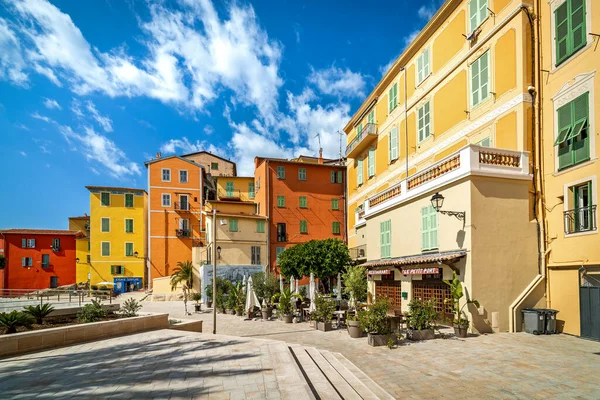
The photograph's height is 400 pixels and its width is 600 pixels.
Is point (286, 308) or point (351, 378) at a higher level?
point (351, 378)

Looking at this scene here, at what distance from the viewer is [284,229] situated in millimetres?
37938

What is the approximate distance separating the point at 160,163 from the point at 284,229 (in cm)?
1700

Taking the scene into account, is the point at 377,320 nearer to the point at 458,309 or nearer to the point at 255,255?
the point at 458,309

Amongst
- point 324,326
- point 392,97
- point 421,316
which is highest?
point 392,97

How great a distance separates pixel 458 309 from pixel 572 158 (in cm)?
631

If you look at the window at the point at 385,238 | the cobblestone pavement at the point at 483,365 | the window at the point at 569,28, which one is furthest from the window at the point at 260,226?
the window at the point at 569,28

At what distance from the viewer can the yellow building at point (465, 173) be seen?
12.5m

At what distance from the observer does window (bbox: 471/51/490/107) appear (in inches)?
602

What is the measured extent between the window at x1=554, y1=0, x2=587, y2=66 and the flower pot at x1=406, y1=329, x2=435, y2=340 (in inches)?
→ 410

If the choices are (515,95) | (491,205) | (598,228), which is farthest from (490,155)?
(598,228)

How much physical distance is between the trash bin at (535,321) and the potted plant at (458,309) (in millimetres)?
1775

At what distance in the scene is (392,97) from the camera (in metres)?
23.2

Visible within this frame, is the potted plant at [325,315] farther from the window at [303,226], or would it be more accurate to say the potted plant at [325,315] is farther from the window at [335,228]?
the window at [335,228]

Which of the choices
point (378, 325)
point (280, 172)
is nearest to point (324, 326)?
point (378, 325)
